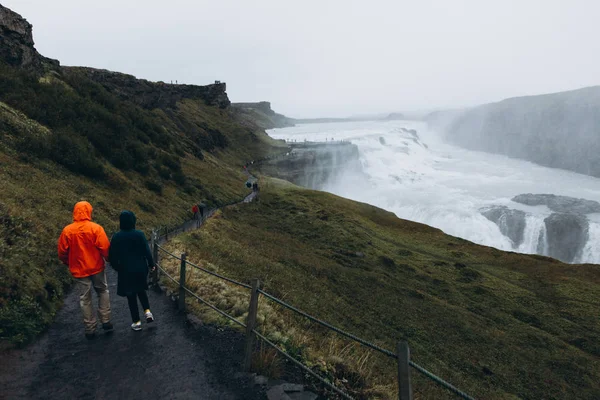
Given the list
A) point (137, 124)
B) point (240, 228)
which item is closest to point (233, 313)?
point (240, 228)

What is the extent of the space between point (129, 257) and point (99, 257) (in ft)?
2.23

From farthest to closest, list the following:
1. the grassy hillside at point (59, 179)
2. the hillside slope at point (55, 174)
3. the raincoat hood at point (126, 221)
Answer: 1. the hillside slope at point (55, 174)
2. the grassy hillside at point (59, 179)
3. the raincoat hood at point (126, 221)

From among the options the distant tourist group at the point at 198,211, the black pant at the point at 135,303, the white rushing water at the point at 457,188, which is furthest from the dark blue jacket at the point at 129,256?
the white rushing water at the point at 457,188

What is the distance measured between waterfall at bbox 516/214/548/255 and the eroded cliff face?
49.6 metres

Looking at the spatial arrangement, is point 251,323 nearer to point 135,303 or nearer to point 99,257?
point 135,303

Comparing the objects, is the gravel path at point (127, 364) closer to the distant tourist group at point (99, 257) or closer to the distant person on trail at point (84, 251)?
the distant tourist group at point (99, 257)

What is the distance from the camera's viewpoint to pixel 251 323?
764 centimetres

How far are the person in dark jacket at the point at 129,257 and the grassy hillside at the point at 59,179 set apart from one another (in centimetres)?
248

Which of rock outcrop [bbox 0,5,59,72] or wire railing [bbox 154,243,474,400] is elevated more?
rock outcrop [bbox 0,5,59,72]

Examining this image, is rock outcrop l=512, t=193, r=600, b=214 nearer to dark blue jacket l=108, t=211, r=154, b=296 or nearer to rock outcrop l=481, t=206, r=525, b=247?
rock outcrop l=481, t=206, r=525, b=247

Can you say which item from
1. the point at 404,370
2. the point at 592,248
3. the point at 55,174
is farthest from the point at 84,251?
the point at 592,248

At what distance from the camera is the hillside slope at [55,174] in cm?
1027

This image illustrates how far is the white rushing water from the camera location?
252 ft

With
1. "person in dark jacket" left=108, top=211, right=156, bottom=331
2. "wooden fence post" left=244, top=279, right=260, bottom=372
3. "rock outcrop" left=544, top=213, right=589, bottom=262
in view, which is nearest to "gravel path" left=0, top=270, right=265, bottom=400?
"wooden fence post" left=244, top=279, right=260, bottom=372
